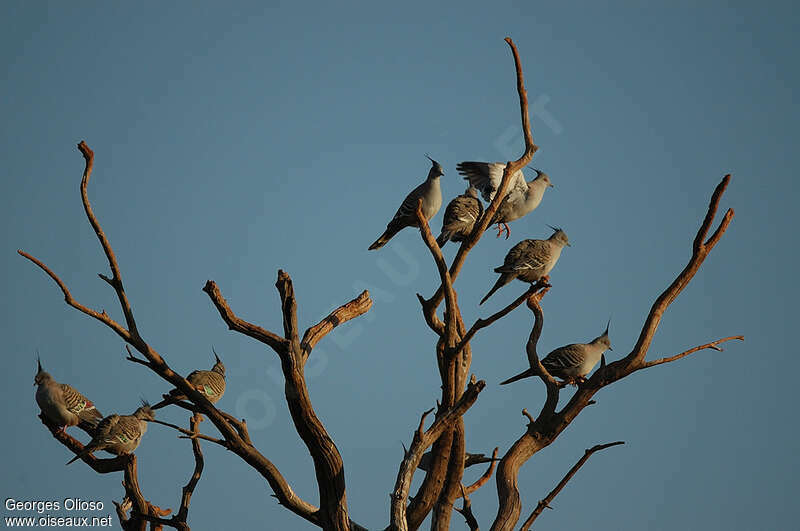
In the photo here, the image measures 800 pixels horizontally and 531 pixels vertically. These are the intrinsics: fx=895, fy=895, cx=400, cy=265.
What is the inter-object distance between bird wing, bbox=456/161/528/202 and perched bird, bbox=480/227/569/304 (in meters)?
0.69

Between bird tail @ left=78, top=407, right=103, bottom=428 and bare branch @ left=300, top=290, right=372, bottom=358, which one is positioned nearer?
bare branch @ left=300, top=290, right=372, bottom=358

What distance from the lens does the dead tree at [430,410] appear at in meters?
6.97

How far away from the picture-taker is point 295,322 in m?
6.89

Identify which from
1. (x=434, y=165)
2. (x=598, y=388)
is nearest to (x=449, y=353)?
(x=598, y=388)

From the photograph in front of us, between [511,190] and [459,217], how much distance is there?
0.89 m

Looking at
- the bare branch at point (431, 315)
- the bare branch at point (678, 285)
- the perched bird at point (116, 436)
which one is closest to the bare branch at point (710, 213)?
the bare branch at point (678, 285)

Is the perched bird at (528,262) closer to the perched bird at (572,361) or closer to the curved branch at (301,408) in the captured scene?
the perched bird at (572,361)

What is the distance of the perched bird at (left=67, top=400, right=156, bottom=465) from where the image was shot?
9.34 meters

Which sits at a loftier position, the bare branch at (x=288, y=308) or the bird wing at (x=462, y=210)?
the bird wing at (x=462, y=210)

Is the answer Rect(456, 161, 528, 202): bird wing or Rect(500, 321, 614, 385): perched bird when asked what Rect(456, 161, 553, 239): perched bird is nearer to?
Rect(456, 161, 528, 202): bird wing

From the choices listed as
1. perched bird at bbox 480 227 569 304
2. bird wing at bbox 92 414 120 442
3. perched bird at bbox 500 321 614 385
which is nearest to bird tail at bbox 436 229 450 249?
perched bird at bbox 480 227 569 304

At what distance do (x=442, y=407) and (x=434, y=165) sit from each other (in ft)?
9.76

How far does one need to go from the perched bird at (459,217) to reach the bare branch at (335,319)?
4.13 feet

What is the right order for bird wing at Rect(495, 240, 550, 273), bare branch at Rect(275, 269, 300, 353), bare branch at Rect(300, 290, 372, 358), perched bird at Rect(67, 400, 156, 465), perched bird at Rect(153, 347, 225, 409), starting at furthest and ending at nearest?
1. perched bird at Rect(153, 347, 225, 409)
2. perched bird at Rect(67, 400, 156, 465)
3. bird wing at Rect(495, 240, 550, 273)
4. bare branch at Rect(300, 290, 372, 358)
5. bare branch at Rect(275, 269, 300, 353)
